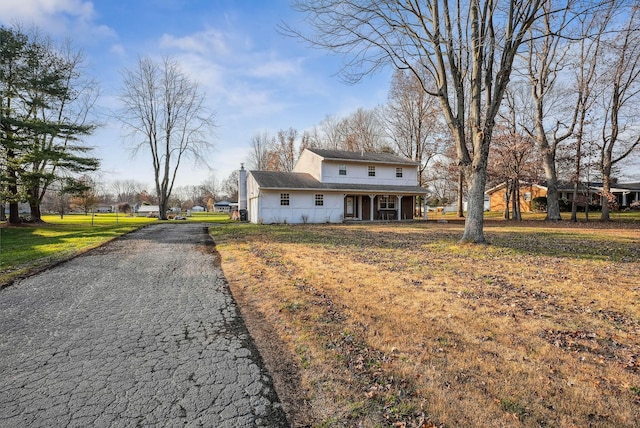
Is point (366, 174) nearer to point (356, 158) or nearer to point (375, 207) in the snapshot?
point (356, 158)

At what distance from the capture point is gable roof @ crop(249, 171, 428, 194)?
2297 cm

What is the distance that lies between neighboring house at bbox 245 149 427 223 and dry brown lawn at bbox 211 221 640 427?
1579cm

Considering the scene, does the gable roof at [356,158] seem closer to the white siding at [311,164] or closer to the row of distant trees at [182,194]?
the white siding at [311,164]

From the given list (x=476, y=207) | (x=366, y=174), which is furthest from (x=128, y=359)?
(x=366, y=174)

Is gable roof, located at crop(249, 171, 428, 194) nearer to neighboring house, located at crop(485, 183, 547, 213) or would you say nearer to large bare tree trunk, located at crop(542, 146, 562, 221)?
large bare tree trunk, located at crop(542, 146, 562, 221)

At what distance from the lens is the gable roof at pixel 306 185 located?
23.0m

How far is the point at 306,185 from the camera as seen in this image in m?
23.7

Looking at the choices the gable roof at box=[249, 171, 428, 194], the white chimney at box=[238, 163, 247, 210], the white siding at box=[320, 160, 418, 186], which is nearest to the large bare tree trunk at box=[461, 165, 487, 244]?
the gable roof at box=[249, 171, 428, 194]

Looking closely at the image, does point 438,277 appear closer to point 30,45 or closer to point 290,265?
point 290,265

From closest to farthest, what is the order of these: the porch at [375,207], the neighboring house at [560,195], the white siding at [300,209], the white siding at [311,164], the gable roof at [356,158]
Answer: the white siding at [300,209] → the gable roof at [356,158] → the white siding at [311,164] → the porch at [375,207] → the neighboring house at [560,195]

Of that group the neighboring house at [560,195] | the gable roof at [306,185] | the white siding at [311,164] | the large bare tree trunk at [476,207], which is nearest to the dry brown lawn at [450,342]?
the large bare tree trunk at [476,207]

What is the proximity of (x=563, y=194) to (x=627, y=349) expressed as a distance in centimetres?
4579

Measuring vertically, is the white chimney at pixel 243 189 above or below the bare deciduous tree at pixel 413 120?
below

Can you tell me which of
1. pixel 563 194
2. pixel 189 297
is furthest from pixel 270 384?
pixel 563 194
